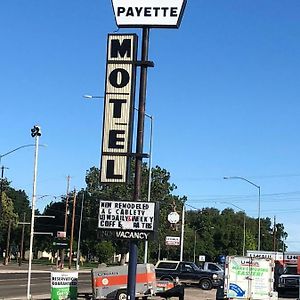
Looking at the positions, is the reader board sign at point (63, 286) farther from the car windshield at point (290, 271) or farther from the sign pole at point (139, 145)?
the car windshield at point (290, 271)

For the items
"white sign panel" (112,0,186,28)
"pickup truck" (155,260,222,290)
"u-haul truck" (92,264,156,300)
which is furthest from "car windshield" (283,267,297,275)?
"white sign panel" (112,0,186,28)

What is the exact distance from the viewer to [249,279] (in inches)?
1075

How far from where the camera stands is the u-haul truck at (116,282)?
27438mm

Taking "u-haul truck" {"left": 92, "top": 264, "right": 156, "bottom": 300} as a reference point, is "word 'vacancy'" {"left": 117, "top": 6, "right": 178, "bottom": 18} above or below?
above

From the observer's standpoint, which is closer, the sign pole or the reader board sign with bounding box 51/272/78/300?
the sign pole

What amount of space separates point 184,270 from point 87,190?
55.2 meters

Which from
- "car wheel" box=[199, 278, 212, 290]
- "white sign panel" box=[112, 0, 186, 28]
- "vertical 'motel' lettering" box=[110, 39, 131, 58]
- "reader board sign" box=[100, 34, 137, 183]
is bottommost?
"car wheel" box=[199, 278, 212, 290]

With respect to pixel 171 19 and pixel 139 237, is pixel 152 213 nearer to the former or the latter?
pixel 139 237

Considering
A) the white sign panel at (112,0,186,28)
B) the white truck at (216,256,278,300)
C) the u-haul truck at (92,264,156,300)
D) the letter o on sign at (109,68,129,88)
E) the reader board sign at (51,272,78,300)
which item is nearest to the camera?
the white sign panel at (112,0,186,28)

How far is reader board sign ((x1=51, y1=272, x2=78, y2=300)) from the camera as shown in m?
22.0

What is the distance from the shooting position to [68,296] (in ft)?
72.5

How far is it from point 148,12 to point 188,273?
31814 millimetres

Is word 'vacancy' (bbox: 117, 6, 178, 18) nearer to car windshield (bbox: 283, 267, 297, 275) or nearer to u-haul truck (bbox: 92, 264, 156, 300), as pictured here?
u-haul truck (bbox: 92, 264, 156, 300)

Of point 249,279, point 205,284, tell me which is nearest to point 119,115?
point 249,279
